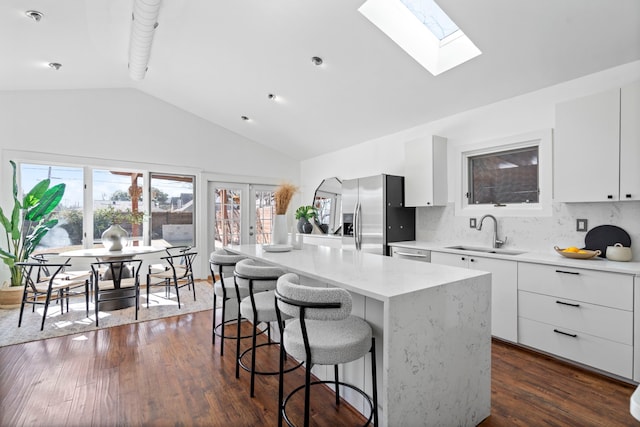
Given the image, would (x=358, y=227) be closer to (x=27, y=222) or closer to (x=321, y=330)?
(x=321, y=330)

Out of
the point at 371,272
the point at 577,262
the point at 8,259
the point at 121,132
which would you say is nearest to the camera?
the point at 371,272

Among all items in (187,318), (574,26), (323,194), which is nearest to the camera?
(574,26)

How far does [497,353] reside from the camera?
107 inches

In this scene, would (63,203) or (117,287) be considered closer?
(117,287)

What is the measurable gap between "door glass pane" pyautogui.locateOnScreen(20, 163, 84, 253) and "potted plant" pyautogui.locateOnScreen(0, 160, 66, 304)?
117 millimetres

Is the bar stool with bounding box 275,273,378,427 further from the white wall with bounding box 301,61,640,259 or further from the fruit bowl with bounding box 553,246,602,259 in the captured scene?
the white wall with bounding box 301,61,640,259

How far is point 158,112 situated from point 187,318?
142 inches

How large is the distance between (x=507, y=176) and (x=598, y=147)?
99 cm

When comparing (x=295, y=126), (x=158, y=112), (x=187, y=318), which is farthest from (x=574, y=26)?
(x=158, y=112)

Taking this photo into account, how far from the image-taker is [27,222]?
14.6 feet

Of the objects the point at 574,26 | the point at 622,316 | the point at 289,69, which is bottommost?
the point at 622,316

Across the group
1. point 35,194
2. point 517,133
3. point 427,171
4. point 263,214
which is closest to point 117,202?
point 35,194

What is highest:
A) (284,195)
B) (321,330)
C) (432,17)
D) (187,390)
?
(432,17)

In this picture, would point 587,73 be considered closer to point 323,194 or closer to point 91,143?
point 323,194
